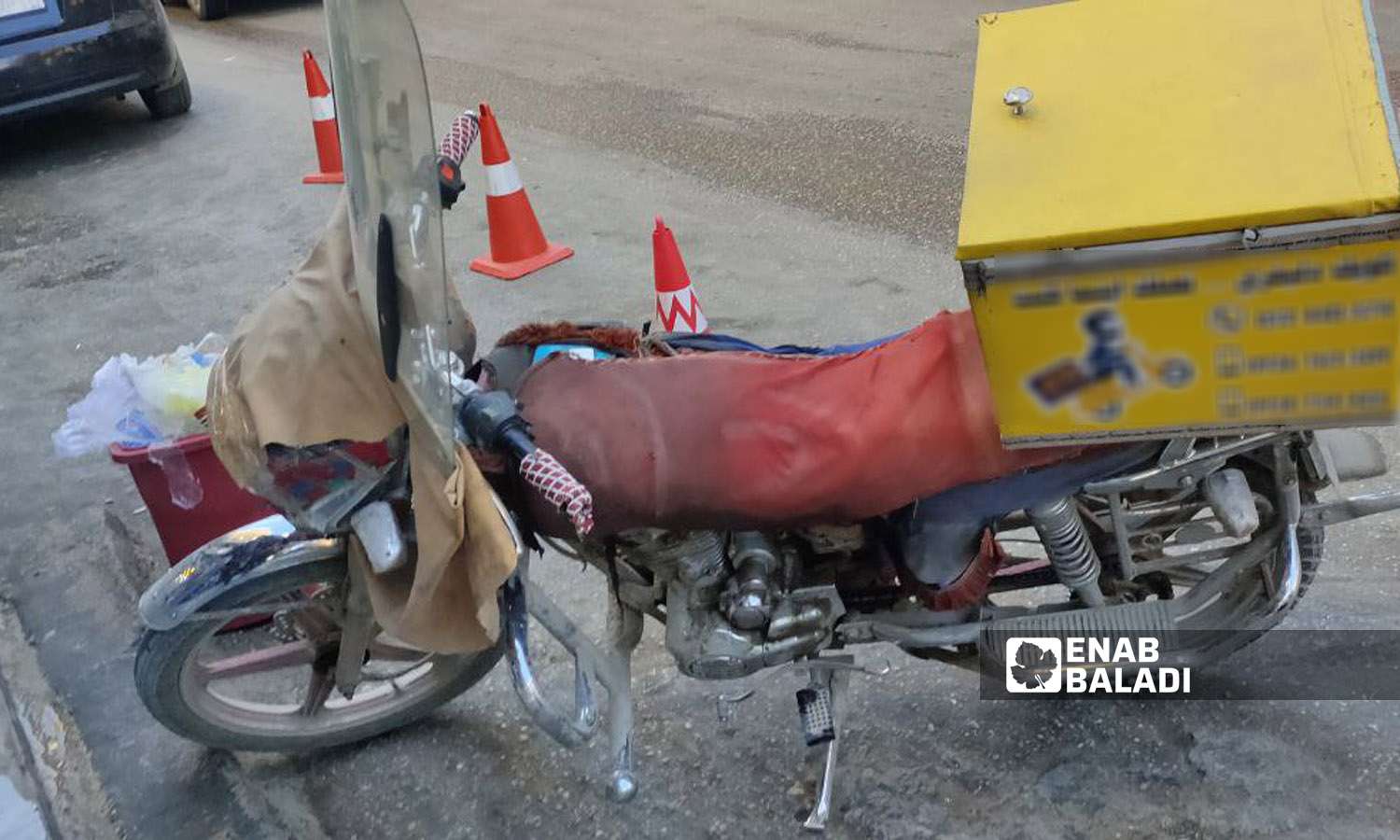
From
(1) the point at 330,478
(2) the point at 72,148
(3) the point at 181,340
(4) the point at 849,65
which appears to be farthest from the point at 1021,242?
(2) the point at 72,148

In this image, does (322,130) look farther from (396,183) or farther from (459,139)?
(396,183)

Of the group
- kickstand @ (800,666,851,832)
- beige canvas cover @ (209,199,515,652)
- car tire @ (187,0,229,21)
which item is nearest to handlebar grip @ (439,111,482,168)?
beige canvas cover @ (209,199,515,652)

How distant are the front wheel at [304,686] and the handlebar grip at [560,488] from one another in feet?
2.63

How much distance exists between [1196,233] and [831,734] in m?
1.21

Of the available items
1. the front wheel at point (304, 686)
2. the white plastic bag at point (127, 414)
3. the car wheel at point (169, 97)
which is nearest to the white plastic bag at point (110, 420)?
the white plastic bag at point (127, 414)

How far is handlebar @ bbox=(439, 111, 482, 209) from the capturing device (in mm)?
2349

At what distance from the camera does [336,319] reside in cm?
215

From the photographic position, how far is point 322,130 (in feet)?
21.5

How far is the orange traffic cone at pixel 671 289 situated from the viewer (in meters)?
4.04

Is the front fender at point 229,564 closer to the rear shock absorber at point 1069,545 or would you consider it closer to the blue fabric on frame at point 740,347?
the blue fabric on frame at point 740,347

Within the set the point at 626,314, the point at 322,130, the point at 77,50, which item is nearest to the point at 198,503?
the point at 626,314

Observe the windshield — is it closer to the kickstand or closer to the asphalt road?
the kickstand

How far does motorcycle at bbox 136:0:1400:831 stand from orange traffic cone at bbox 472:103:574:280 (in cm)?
270

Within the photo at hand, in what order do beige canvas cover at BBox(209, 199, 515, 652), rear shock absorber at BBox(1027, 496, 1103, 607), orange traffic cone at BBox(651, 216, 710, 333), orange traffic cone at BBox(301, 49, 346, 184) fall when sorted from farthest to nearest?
orange traffic cone at BBox(301, 49, 346, 184) < orange traffic cone at BBox(651, 216, 710, 333) < rear shock absorber at BBox(1027, 496, 1103, 607) < beige canvas cover at BBox(209, 199, 515, 652)
